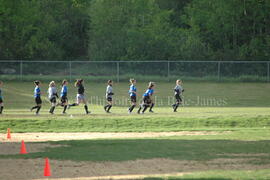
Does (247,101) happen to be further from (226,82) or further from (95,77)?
(95,77)

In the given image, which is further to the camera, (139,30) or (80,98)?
(139,30)

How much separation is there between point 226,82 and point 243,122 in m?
21.0

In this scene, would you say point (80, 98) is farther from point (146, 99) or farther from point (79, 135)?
point (79, 135)

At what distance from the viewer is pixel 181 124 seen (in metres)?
28.3

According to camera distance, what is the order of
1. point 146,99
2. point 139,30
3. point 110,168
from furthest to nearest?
point 139,30, point 146,99, point 110,168

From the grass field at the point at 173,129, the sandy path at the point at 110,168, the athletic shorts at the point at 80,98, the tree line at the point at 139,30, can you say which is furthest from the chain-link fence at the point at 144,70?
the sandy path at the point at 110,168

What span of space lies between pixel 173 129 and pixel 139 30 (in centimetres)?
3010

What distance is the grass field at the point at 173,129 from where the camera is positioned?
1700 centimetres

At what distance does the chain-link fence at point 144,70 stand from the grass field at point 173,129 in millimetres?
1190

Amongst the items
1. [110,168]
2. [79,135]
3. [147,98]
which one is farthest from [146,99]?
[110,168]

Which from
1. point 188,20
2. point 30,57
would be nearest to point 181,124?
point 30,57

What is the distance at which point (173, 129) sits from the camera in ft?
88.7

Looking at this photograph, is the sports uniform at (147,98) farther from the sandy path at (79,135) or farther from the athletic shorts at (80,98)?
the sandy path at (79,135)

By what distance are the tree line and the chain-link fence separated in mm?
4427
